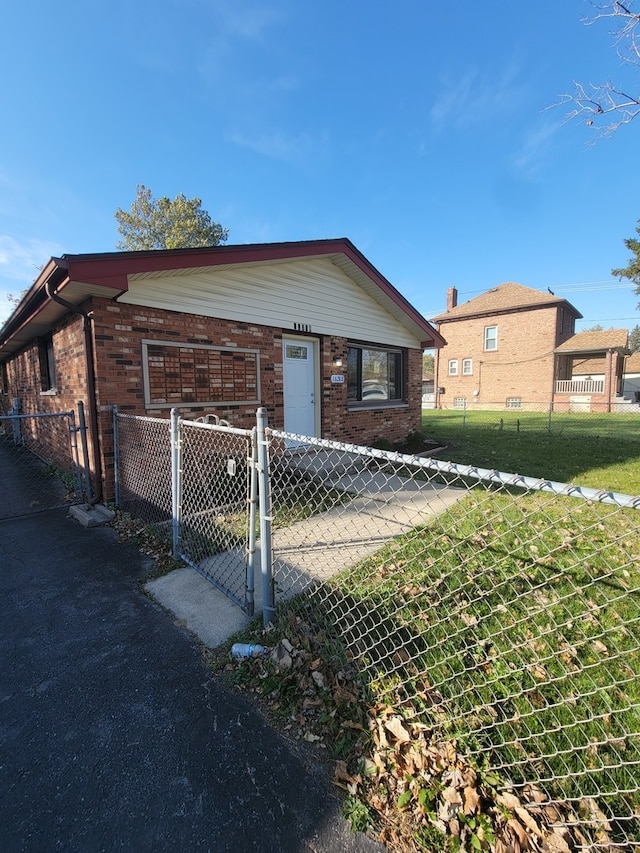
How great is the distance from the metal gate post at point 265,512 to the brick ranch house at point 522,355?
2178 cm

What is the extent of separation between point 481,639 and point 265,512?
64.7 inches

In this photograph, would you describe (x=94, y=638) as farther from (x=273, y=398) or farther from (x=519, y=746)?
(x=273, y=398)

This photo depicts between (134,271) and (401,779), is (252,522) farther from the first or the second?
(134,271)

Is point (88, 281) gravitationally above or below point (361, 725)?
above

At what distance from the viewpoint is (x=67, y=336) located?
5941 millimetres

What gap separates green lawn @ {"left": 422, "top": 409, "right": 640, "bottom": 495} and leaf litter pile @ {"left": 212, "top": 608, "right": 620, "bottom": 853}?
18.2 ft

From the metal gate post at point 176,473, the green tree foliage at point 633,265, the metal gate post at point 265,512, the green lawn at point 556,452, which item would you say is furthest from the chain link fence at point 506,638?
the green tree foliage at point 633,265

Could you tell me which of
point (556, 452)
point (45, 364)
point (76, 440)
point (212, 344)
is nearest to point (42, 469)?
point (45, 364)

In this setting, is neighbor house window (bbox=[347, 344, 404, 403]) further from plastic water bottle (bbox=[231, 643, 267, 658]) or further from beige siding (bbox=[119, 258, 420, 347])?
plastic water bottle (bbox=[231, 643, 267, 658])

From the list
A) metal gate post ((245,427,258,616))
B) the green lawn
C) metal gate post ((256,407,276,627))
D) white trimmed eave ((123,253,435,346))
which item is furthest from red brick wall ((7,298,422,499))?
metal gate post ((256,407,276,627))

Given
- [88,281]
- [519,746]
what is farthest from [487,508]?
[88,281]

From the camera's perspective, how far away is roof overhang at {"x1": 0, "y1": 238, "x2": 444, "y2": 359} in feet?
14.7

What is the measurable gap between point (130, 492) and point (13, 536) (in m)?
1.31

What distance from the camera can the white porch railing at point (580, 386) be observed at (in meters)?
22.1
